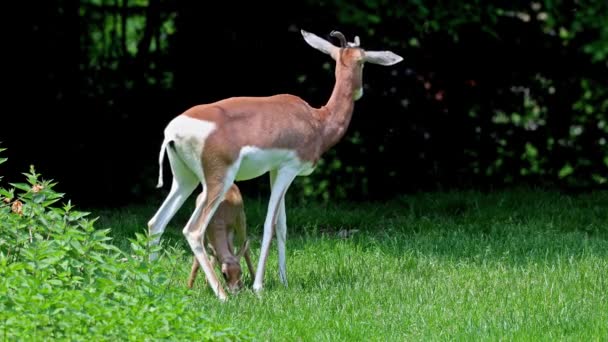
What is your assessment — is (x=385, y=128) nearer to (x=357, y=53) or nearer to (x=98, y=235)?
(x=357, y=53)

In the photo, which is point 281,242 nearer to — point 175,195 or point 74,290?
point 175,195

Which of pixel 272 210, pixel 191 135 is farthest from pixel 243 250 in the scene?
pixel 191 135

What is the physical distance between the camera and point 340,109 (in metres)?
8.59

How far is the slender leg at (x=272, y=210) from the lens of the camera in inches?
314

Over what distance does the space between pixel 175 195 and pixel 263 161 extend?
2.14ft

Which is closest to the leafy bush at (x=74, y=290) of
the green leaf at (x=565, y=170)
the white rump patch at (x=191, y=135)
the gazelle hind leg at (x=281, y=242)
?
the white rump patch at (x=191, y=135)

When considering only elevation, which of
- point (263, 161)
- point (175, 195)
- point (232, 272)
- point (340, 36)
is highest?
point (340, 36)

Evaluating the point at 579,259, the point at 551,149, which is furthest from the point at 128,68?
the point at 579,259

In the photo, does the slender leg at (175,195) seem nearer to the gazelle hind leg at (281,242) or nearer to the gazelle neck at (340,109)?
the gazelle hind leg at (281,242)

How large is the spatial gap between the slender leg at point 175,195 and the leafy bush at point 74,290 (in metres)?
1.01

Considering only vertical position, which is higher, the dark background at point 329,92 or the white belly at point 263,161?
the white belly at point 263,161

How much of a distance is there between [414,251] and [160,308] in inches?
126

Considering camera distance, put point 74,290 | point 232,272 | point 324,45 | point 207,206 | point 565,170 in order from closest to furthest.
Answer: point 74,290
point 207,206
point 232,272
point 324,45
point 565,170

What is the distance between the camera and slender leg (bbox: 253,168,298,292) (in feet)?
26.2
